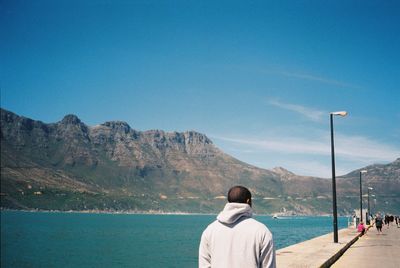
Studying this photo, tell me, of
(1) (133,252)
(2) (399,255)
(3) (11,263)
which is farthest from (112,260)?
(2) (399,255)

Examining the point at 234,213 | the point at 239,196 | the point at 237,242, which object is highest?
the point at 239,196

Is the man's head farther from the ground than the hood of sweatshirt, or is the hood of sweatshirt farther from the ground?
the man's head

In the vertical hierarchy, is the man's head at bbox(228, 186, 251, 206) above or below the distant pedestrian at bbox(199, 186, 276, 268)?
above

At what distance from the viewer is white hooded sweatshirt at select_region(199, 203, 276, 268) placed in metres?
4.04

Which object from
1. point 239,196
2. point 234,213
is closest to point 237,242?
point 234,213

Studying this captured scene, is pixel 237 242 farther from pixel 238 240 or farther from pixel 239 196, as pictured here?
pixel 239 196

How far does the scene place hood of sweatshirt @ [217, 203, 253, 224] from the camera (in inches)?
165

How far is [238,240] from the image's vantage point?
4129 mm

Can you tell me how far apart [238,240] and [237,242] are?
0.02 meters

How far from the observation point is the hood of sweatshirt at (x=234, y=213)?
13.7ft

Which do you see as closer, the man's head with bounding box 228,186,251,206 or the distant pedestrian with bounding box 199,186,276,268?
the distant pedestrian with bounding box 199,186,276,268

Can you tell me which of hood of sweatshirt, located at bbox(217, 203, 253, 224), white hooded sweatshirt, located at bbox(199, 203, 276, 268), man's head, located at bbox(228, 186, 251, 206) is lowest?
white hooded sweatshirt, located at bbox(199, 203, 276, 268)

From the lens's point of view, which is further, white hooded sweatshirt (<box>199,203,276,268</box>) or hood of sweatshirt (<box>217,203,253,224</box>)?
hood of sweatshirt (<box>217,203,253,224</box>)

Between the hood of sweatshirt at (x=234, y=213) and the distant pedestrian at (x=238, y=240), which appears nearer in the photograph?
the distant pedestrian at (x=238, y=240)
